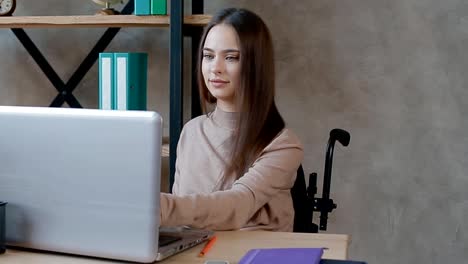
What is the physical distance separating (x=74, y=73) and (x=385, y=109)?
129 cm

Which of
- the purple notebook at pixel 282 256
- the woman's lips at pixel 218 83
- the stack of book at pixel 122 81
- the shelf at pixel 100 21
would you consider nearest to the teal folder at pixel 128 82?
the stack of book at pixel 122 81

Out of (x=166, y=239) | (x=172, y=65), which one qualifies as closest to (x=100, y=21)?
(x=172, y=65)

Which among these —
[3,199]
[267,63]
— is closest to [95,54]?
[267,63]

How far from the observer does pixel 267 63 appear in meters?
1.71

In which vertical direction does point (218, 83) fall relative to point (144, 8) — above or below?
below

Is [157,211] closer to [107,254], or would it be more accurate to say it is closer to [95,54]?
[107,254]

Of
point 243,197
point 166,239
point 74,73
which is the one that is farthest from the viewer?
point 74,73

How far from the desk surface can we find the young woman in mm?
157

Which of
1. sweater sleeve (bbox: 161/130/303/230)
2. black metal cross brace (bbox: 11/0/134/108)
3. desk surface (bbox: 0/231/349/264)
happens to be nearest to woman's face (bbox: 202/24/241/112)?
sweater sleeve (bbox: 161/130/303/230)

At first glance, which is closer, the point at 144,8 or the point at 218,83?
the point at 218,83

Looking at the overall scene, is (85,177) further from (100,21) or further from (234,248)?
(100,21)

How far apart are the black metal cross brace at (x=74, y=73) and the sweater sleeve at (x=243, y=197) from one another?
1.33 metres

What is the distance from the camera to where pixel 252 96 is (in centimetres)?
168

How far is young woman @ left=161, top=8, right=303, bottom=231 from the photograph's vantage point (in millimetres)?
1604
